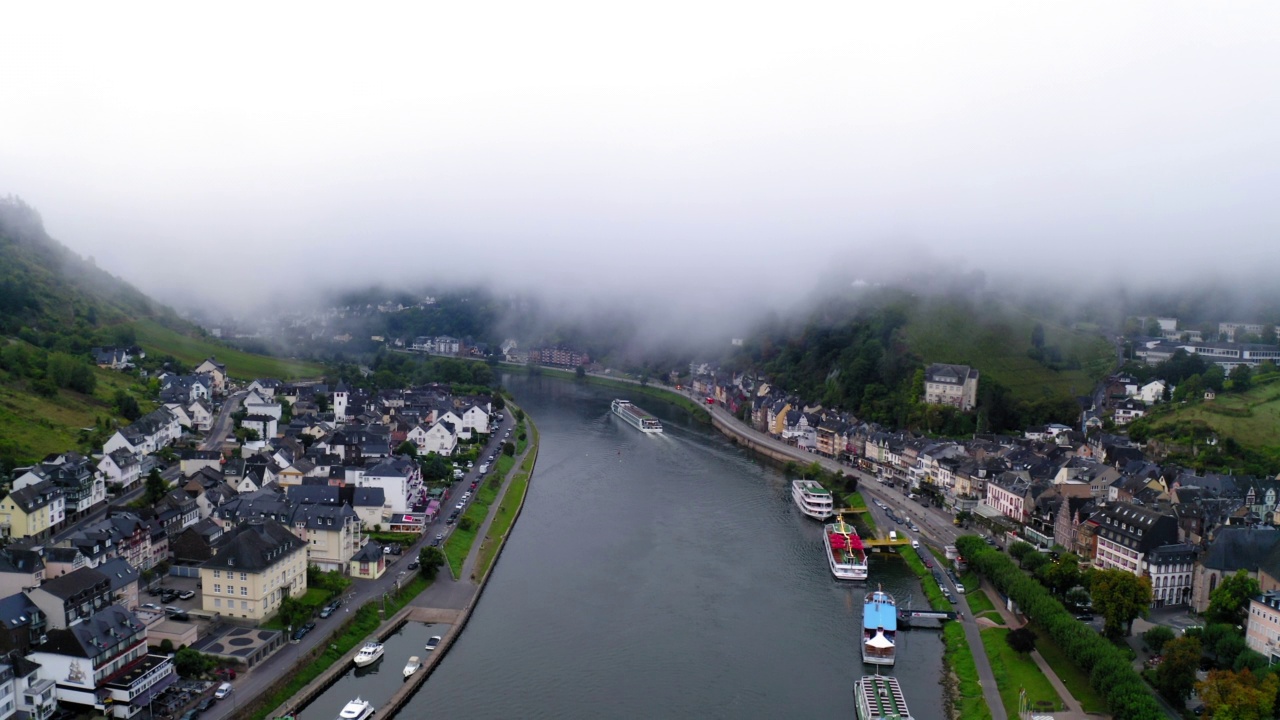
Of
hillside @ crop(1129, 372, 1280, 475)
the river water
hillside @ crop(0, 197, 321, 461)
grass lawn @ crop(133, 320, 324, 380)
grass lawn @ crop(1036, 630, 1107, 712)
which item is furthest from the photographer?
grass lawn @ crop(133, 320, 324, 380)

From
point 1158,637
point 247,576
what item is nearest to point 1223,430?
point 1158,637

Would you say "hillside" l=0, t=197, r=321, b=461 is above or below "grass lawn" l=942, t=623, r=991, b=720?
above

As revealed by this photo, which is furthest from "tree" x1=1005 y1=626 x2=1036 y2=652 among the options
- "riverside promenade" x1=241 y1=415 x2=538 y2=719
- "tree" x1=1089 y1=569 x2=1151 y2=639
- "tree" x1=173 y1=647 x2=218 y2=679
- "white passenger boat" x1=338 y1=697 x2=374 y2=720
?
"tree" x1=173 y1=647 x2=218 y2=679

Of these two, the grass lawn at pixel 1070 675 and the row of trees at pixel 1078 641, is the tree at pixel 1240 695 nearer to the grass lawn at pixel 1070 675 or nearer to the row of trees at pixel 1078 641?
the row of trees at pixel 1078 641

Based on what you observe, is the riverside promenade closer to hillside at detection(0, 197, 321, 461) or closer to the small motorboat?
the small motorboat

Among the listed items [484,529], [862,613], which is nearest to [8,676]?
[484,529]

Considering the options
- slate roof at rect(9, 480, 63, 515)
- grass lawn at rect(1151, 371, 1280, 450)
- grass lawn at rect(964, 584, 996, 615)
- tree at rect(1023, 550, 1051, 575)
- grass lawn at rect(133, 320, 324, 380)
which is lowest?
grass lawn at rect(964, 584, 996, 615)

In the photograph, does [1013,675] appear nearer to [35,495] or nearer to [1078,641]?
[1078,641]

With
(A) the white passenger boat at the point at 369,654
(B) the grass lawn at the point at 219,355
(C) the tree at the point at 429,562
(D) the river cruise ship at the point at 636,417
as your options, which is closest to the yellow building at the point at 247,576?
(A) the white passenger boat at the point at 369,654
